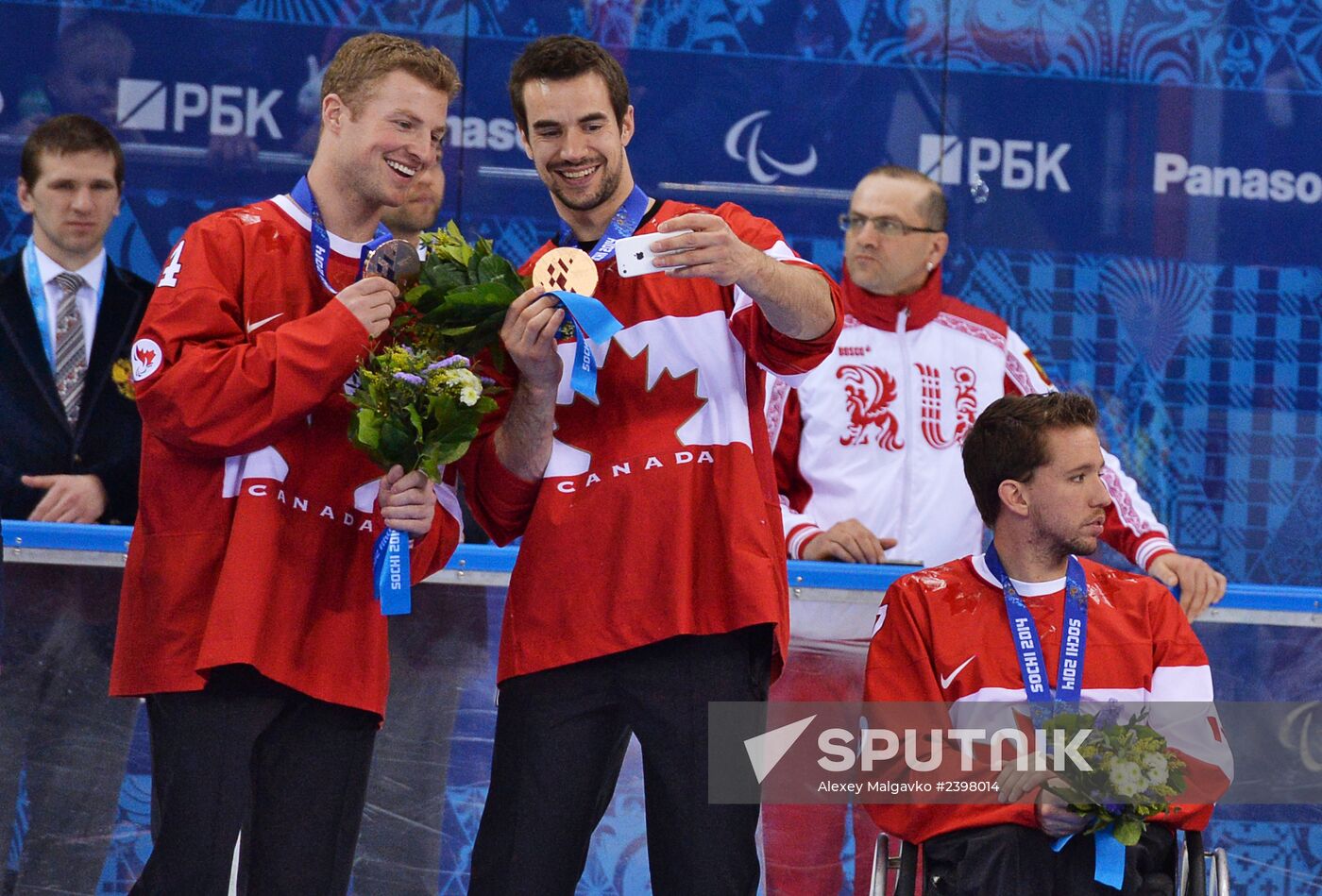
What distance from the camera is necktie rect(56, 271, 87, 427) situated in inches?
165

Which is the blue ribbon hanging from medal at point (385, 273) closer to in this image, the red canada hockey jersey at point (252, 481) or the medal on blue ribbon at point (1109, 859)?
the red canada hockey jersey at point (252, 481)

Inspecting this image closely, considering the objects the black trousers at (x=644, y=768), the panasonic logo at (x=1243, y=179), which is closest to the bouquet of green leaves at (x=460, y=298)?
the black trousers at (x=644, y=768)

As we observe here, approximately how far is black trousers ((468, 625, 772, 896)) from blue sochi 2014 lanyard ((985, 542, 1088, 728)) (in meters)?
0.58

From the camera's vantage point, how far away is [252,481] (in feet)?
8.52

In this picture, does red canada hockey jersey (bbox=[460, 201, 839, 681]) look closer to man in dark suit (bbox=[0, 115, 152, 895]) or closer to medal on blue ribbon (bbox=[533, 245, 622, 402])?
medal on blue ribbon (bbox=[533, 245, 622, 402])

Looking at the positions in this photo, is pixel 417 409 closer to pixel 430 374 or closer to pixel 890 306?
pixel 430 374

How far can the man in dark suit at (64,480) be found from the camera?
10.2 ft

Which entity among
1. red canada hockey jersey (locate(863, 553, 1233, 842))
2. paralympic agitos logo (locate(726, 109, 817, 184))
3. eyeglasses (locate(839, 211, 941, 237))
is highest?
paralympic agitos logo (locate(726, 109, 817, 184))

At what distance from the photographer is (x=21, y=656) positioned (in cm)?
313

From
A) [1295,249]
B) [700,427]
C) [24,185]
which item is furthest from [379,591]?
[1295,249]

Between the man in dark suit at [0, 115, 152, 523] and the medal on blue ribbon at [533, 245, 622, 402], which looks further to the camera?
the man in dark suit at [0, 115, 152, 523]

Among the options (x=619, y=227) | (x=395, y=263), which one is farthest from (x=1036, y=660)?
(x=395, y=263)

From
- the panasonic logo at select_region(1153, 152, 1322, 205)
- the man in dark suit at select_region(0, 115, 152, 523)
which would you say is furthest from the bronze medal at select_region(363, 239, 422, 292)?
the panasonic logo at select_region(1153, 152, 1322, 205)

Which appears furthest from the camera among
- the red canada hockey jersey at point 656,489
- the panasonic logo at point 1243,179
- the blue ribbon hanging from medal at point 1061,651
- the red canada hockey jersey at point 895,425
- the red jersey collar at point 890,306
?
the panasonic logo at point 1243,179
